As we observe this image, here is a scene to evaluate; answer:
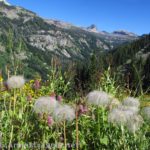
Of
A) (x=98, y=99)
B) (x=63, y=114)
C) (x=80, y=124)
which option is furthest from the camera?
(x=80, y=124)

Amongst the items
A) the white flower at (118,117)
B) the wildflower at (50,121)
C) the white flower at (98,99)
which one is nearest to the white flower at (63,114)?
the white flower at (98,99)

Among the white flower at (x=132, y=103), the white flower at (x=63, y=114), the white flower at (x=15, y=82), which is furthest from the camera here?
the white flower at (x=15, y=82)

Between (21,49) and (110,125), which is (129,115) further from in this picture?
(21,49)

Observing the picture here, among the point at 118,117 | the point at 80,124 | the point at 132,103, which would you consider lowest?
the point at 80,124

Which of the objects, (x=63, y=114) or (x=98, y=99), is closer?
(x=63, y=114)

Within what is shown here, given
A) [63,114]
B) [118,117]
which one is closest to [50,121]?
[63,114]

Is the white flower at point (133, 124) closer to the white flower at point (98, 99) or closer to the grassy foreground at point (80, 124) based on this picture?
the grassy foreground at point (80, 124)

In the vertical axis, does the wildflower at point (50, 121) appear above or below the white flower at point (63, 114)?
below

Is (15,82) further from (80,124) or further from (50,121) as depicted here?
(80,124)

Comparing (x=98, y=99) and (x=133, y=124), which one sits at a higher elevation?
(x=98, y=99)

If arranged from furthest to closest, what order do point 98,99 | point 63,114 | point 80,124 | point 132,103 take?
point 80,124, point 132,103, point 98,99, point 63,114

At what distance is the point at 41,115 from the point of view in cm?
524

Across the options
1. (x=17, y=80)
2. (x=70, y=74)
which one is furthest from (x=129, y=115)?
(x=70, y=74)

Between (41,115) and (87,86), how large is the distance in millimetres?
4303
